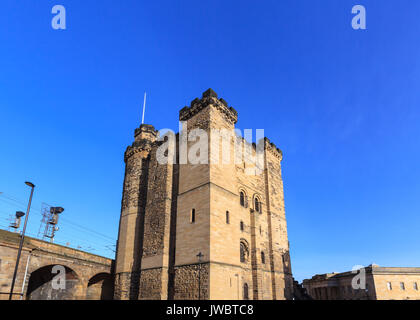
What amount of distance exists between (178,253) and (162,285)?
8.28 feet

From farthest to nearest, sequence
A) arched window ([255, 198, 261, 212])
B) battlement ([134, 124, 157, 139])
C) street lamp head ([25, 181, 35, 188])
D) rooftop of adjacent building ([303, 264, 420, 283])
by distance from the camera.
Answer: rooftop of adjacent building ([303, 264, 420, 283]) < battlement ([134, 124, 157, 139]) < arched window ([255, 198, 261, 212]) < street lamp head ([25, 181, 35, 188])

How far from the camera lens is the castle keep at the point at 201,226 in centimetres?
1808

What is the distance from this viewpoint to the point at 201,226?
60.2 ft

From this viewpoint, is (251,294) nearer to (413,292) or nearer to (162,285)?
(162,285)

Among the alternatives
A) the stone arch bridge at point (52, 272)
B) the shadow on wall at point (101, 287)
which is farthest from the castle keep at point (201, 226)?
the shadow on wall at point (101, 287)

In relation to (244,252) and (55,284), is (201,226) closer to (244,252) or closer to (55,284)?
(244,252)

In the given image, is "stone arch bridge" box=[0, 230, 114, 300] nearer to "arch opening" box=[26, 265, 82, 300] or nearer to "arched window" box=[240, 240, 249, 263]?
"arch opening" box=[26, 265, 82, 300]

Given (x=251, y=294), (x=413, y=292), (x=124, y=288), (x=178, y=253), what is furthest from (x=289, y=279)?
(x=413, y=292)

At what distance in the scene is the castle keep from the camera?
18.1m

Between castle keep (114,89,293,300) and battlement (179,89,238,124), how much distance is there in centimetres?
8

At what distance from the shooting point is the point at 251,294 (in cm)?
2119

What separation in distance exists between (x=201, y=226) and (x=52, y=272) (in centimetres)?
1391

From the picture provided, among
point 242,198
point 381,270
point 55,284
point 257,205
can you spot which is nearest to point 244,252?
point 242,198

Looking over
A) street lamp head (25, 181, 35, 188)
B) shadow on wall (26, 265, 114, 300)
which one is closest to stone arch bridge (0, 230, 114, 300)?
shadow on wall (26, 265, 114, 300)
